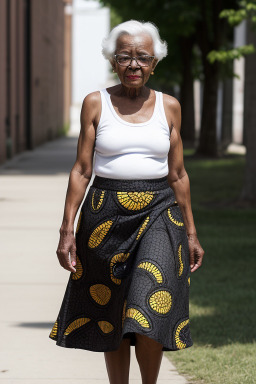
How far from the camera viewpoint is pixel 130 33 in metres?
4.30

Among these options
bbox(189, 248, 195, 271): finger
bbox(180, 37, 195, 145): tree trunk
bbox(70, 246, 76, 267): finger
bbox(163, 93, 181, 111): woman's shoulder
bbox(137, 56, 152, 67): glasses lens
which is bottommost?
bbox(180, 37, 195, 145): tree trunk

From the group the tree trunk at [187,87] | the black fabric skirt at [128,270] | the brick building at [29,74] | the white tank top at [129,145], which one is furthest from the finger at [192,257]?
the tree trunk at [187,87]

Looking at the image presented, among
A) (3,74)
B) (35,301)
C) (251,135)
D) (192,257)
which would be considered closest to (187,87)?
A: (3,74)

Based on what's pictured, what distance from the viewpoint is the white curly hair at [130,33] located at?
4.30 m

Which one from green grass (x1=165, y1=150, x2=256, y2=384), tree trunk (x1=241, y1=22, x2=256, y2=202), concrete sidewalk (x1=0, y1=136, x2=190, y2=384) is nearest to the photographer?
concrete sidewalk (x1=0, y1=136, x2=190, y2=384)

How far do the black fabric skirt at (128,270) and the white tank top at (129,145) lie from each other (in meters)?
0.05

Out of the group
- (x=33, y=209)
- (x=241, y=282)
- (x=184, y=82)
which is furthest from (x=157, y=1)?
(x=241, y=282)

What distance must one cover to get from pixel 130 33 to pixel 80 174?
675 mm

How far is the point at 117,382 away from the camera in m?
4.52

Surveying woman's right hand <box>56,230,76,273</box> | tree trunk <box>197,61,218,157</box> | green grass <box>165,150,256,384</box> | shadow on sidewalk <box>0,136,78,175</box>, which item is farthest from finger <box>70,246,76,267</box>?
tree trunk <box>197,61,218,157</box>

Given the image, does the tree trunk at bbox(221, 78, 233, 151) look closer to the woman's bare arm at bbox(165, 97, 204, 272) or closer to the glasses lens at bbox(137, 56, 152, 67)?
the woman's bare arm at bbox(165, 97, 204, 272)

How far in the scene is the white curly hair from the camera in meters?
4.30

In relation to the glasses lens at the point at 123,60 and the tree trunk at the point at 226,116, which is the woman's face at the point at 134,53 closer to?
the glasses lens at the point at 123,60

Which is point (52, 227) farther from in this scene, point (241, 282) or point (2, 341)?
point (2, 341)
